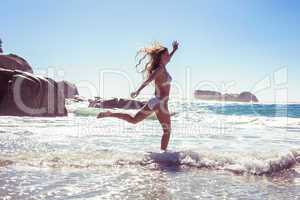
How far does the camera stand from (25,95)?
18.3 meters

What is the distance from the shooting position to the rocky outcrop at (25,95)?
59.3 ft

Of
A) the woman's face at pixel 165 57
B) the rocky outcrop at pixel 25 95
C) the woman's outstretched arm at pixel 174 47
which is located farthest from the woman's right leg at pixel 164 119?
the rocky outcrop at pixel 25 95

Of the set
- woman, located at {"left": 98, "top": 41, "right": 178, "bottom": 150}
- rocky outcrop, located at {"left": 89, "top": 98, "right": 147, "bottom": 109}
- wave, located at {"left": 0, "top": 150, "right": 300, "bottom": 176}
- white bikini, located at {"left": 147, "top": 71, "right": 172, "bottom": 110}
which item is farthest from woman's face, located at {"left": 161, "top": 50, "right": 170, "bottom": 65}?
rocky outcrop, located at {"left": 89, "top": 98, "right": 147, "bottom": 109}

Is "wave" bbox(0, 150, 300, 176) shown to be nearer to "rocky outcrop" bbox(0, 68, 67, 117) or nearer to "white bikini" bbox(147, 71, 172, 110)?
"white bikini" bbox(147, 71, 172, 110)

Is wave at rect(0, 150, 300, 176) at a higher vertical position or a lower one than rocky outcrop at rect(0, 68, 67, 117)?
lower

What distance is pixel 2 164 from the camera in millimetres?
5418

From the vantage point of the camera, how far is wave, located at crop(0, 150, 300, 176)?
5.68 metres

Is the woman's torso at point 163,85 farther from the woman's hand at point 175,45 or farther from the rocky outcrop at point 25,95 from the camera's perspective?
the rocky outcrop at point 25,95

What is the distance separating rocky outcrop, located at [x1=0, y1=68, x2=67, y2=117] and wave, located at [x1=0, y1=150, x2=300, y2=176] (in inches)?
495

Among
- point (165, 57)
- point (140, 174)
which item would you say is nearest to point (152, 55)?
point (165, 57)

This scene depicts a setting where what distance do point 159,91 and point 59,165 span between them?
2.49 metres

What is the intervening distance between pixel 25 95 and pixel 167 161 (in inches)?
539

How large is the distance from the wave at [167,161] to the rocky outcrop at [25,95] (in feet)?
41.3

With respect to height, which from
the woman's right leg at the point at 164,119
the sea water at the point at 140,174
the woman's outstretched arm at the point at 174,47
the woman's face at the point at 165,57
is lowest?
the sea water at the point at 140,174
